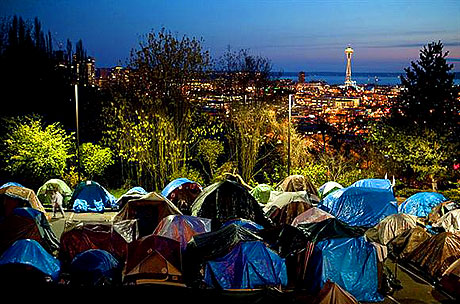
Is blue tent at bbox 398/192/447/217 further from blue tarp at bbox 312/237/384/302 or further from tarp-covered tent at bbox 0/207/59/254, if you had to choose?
tarp-covered tent at bbox 0/207/59/254

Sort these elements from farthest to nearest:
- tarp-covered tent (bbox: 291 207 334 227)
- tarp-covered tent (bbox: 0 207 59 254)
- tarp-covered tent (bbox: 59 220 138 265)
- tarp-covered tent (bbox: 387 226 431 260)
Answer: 1. tarp-covered tent (bbox: 291 207 334 227)
2. tarp-covered tent (bbox: 387 226 431 260)
3. tarp-covered tent (bbox: 0 207 59 254)
4. tarp-covered tent (bbox: 59 220 138 265)

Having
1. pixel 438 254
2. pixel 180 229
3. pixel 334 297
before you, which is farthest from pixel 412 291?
pixel 180 229

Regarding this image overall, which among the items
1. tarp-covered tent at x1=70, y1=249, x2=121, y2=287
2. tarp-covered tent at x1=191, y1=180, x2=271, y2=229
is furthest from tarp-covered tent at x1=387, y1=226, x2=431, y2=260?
tarp-covered tent at x1=70, y1=249, x2=121, y2=287

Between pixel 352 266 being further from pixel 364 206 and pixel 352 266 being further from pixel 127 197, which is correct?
pixel 127 197

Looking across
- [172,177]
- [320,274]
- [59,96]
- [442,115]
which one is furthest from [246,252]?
[59,96]

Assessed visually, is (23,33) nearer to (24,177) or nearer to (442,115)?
(24,177)
